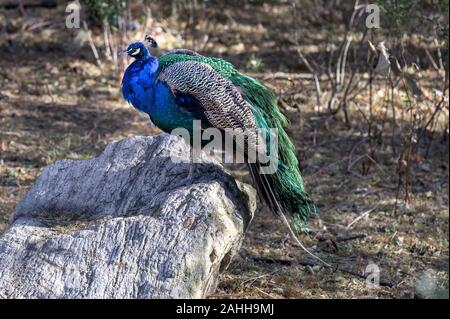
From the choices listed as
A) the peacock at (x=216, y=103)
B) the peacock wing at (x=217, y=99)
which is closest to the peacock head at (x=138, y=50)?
the peacock at (x=216, y=103)

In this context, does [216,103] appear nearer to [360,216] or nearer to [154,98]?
[154,98]

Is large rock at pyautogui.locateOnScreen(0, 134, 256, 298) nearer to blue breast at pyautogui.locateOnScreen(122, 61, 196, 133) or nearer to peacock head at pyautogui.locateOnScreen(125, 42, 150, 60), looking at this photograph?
blue breast at pyautogui.locateOnScreen(122, 61, 196, 133)

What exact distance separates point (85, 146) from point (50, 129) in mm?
422

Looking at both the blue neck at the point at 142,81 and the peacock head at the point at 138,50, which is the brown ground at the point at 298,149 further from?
the peacock head at the point at 138,50

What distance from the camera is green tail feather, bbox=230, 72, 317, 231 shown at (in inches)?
155

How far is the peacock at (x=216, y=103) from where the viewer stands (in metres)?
3.87

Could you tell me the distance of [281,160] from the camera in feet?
13.1

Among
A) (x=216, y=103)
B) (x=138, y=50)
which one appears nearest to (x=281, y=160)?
(x=216, y=103)

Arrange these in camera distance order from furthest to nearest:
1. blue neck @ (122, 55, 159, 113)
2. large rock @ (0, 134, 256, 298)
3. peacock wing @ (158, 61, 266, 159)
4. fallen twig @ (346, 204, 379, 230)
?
fallen twig @ (346, 204, 379, 230), blue neck @ (122, 55, 159, 113), peacock wing @ (158, 61, 266, 159), large rock @ (0, 134, 256, 298)

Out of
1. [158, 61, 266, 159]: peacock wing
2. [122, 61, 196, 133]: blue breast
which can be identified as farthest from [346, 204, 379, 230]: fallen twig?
[122, 61, 196, 133]: blue breast

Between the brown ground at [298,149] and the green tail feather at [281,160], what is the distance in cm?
51

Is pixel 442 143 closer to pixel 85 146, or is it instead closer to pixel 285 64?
pixel 285 64

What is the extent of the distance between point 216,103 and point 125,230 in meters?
0.79

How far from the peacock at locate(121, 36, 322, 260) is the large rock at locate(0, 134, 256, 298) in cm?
17
